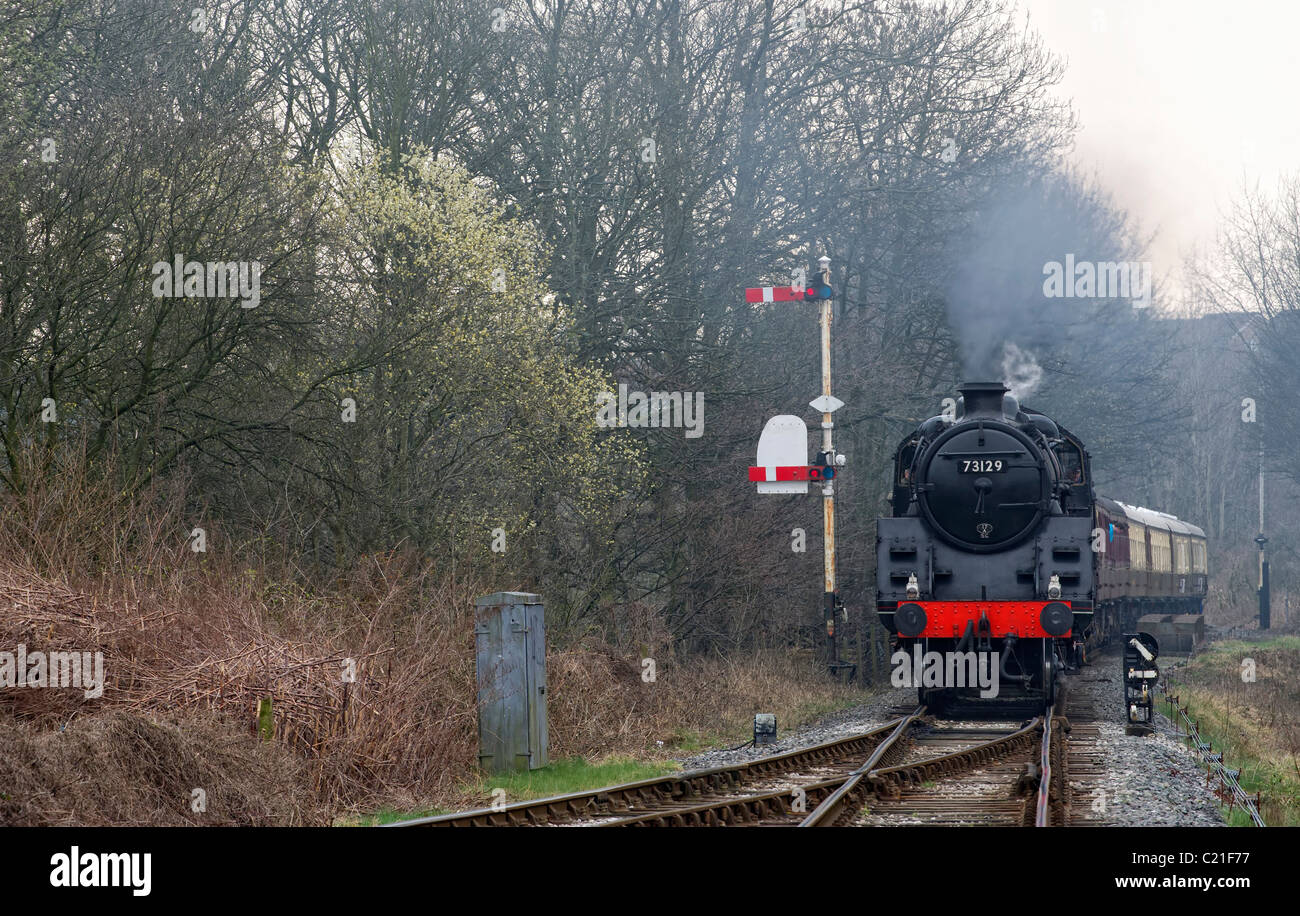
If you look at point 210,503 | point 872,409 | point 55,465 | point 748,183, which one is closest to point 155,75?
point 210,503

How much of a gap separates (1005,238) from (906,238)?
26.1 ft

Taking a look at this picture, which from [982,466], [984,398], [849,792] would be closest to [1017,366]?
[984,398]

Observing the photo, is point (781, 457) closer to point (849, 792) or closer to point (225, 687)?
point (849, 792)

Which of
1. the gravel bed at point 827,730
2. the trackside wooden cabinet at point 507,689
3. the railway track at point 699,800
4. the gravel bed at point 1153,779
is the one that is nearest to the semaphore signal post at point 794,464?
the gravel bed at point 827,730

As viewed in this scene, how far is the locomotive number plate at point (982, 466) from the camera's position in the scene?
623 inches

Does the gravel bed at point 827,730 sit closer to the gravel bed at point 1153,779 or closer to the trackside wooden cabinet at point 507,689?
the trackside wooden cabinet at point 507,689

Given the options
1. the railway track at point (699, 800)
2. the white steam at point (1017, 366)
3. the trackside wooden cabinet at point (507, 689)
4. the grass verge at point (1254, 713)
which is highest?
the white steam at point (1017, 366)

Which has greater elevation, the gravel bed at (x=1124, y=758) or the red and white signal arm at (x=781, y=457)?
the red and white signal arm at (x=781, y=457)

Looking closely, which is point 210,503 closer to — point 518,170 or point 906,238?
point 518,170

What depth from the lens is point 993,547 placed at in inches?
624

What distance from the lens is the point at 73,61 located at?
59.7ft

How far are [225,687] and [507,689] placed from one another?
2.71 m

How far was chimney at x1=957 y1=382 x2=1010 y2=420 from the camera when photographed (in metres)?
16.5

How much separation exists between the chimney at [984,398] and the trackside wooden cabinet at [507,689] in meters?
7.18
